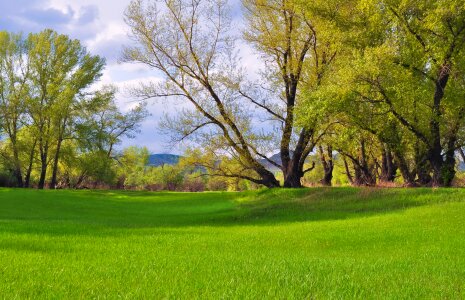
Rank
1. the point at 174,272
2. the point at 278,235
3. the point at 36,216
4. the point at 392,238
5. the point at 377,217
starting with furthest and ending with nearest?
1. the point at 36,216
2. the point at 377,217
3. the point at 278,235
4. the point at 392,238
5. the point at 174,272

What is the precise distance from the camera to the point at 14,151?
167 feet

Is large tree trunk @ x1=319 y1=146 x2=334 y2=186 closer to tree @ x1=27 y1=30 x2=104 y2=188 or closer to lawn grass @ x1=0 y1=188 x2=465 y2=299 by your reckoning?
lawn grass @ x1=0 y1=188 x2=465 y2=299

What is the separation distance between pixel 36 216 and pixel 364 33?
20481mm

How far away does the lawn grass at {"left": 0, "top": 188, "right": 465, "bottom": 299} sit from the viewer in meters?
6.02

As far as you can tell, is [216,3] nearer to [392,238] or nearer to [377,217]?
[377,217]

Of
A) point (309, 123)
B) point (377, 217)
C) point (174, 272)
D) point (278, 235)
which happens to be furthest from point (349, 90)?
point (174, 272)

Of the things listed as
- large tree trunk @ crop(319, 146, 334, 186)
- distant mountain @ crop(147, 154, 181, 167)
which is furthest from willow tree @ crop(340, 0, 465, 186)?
distant mountain @ crop(147, 154, 181, 167)

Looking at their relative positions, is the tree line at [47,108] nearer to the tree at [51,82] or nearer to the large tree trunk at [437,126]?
the tree at [51,82]

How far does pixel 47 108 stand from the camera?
51.2 m

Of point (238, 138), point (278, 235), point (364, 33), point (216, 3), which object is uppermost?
point (216, 3)

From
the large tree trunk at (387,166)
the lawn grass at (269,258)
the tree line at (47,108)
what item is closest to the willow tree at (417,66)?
the lawn grass at (269,258)

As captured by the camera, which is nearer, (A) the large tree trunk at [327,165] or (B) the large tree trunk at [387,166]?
(B) the large tree trunk at [387,166]

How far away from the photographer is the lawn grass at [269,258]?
602 centimetres

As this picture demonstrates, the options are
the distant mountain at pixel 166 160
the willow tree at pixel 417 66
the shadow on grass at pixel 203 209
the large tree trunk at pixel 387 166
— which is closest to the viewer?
the shadow on grass at pixel 203 209
